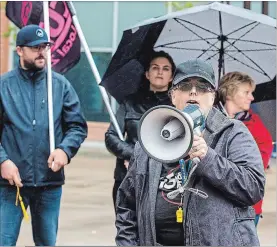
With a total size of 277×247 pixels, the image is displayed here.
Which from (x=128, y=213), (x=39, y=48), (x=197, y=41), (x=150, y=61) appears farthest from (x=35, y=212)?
(x=128, y=213)

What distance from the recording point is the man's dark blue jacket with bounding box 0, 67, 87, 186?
614 centimetres

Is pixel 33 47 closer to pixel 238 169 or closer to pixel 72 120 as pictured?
pixel 72 120

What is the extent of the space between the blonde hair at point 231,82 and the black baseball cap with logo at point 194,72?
2.76 metres

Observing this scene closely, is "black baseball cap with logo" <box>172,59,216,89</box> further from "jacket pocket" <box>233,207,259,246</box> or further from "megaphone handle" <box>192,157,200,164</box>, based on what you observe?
"jacket pocket" <box>233,207,259,246</box>

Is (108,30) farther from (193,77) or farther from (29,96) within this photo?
(193,77)

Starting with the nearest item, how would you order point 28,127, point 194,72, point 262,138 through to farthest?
point 194,72 → point 28,127 → point 262,138

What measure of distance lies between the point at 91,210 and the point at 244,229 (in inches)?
291

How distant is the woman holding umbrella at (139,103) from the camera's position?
6332 millimetres

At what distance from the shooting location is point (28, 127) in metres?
6.14

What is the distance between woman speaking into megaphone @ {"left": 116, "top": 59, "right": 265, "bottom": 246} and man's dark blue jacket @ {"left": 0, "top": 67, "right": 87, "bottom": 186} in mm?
2473

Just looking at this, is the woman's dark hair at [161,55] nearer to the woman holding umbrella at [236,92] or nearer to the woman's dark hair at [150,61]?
the woman's dark hair at [150,61]

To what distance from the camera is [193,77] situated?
3629 millimetres

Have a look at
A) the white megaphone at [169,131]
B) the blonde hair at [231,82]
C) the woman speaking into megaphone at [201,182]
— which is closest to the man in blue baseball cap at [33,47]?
the blonde hair at [231,82]

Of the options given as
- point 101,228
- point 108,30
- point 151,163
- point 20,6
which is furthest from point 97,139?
point 151,163
